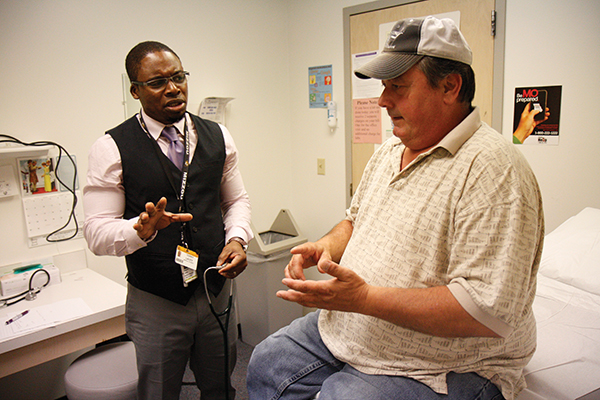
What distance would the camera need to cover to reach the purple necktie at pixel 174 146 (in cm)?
160

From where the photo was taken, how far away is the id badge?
1.53m

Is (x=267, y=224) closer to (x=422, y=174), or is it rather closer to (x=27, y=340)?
(x=27, y=340)

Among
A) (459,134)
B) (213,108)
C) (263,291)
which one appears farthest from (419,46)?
(263,291)

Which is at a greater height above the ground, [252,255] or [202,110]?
[202,110]

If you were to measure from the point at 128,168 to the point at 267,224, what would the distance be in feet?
6.09

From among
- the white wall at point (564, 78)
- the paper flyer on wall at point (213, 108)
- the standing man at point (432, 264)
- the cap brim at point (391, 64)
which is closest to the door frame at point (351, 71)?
the white wall at point (564, 78)

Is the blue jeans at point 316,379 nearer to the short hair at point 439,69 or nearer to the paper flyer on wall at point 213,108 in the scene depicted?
the short hair at point 439,69

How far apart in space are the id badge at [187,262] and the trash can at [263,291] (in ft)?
3.83

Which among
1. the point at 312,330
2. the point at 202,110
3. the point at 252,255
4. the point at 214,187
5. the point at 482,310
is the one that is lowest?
the point at 252,255

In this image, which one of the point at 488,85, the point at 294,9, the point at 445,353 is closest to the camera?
the point at 445,353

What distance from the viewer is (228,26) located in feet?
9.45

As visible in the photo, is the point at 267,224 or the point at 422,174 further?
the point at 267,224

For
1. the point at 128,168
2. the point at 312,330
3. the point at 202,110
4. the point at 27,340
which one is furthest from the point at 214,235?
the point at 202,110

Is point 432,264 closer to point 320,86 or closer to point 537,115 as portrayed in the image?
point 537,115
